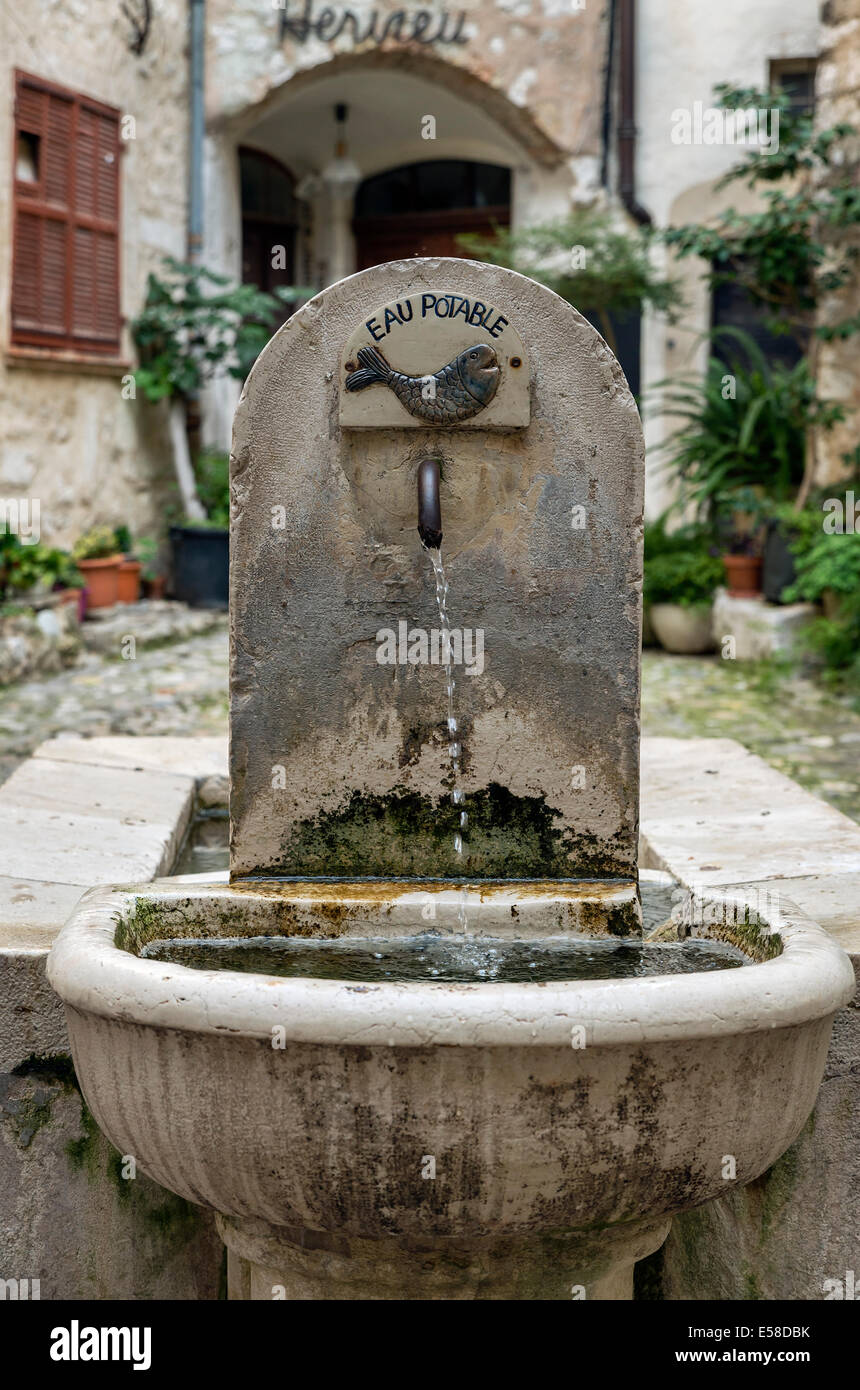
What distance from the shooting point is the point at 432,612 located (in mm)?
2127

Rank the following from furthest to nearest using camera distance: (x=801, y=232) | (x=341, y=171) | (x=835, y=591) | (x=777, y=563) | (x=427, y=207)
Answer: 1. (x=427, y=207)
2. (x=341, y=171)
3. (x=777, y=563)
4. (x=801, y=232)
5. (x=835, y=591)

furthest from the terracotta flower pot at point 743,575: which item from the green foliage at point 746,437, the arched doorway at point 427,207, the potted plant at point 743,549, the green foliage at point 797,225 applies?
the arched doorway at point 427,207

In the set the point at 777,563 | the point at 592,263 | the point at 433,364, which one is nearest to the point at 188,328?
the point at 592,263

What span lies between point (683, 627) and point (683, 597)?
0.57 feet

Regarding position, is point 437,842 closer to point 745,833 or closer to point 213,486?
point 745,833

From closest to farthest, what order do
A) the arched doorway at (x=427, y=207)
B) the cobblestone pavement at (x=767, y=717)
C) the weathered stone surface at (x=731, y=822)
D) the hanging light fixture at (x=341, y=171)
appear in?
the weathered stone surface at (x=731, y=822), the cobblestone pavement at (x=767, y=717), the hanging light fixture at (x=341, y=171), the arched doorway at (x=427, y=207)

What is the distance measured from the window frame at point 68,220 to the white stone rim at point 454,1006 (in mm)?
6753

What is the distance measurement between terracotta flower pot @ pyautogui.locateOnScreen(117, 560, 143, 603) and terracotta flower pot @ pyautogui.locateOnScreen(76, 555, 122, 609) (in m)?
0.19

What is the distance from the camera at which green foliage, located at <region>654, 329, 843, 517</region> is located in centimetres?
799

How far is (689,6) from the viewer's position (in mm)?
9578

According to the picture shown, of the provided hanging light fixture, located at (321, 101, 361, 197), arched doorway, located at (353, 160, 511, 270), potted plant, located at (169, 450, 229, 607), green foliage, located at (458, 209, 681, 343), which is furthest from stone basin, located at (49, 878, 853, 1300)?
arched doorway, located at (353, 160, 511, 270)

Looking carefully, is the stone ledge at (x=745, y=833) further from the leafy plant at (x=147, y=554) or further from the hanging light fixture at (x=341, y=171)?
the hanging light fixture at (x=341, y=171)

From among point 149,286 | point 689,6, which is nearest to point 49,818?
point 149,286

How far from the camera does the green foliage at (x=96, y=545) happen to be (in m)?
8.30
